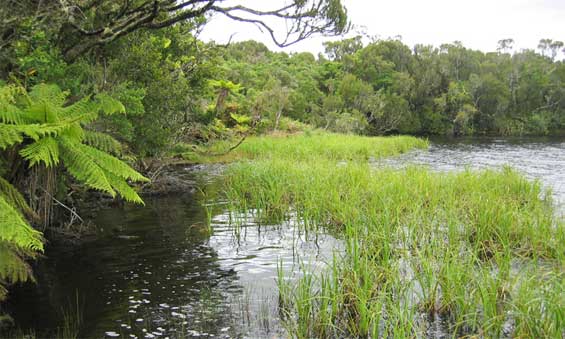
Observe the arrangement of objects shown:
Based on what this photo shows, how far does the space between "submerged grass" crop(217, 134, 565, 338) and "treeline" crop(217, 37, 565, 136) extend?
3546cm

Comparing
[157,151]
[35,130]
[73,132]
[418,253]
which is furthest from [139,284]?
[157,151]

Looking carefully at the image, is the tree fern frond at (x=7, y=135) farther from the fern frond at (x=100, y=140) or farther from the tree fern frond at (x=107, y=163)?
the fern frond at (x=100, y=140)

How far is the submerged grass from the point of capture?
4477 millimetres

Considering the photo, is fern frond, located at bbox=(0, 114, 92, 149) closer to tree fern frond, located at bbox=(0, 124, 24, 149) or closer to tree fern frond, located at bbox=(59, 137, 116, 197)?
tree fern frond, located at bbox=(0, 124, 24, 149)

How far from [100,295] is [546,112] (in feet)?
208

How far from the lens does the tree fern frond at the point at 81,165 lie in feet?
15.7

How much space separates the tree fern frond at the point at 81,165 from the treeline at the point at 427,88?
135 feet

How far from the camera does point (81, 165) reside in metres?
4.88

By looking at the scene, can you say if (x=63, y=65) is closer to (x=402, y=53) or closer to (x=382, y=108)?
(x=382, y=108)

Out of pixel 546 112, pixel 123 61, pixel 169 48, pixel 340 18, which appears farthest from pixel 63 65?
pixel 546 112

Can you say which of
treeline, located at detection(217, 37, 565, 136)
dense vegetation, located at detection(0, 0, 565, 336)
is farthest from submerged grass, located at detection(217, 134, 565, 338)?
treeline, located at detection(217, 37, 565, 136)

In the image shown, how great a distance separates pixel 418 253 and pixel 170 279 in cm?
309

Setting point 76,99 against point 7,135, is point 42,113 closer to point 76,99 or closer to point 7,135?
point 7,135

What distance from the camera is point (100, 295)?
565 cm
